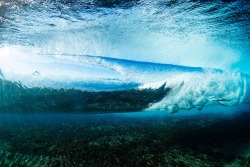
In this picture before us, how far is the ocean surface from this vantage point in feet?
18.3

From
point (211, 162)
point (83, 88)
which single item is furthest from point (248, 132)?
point (83, 88)

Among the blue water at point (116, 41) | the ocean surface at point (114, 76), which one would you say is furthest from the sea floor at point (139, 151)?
the blue water at point (116, 41)

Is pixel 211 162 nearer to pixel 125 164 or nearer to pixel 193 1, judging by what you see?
pixel 125 164

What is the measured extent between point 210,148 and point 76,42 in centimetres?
663

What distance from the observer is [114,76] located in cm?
772

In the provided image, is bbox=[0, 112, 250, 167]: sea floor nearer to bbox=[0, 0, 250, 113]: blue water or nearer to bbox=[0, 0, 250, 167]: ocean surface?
bbox=[0, 0, 250, 167]: ocean surface

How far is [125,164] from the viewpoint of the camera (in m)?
5.07

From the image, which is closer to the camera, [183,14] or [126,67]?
[183,14]

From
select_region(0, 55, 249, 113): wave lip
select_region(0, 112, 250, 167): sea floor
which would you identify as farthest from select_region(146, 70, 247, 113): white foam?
select_region(0, 112, 250, 167): sea floor

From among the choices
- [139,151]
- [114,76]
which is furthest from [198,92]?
[139,151]

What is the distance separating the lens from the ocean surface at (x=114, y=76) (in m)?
5.58

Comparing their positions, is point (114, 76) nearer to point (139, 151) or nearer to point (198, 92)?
point (139, 151)

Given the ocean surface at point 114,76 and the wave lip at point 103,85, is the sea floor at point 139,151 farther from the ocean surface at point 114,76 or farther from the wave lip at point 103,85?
the wave lip at point 103,85

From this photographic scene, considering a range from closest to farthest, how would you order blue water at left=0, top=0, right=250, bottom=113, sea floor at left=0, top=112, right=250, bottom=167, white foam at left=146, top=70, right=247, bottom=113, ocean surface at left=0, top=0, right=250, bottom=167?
sea floor at left=0, top=112, right=250, bottom=167, ocean surface at left=0, top=0, right=250, bottom=167, blue water at left=0, top=0, right=250, bottom=113, white foam at left=146, top=70, right=247, bottom=113
